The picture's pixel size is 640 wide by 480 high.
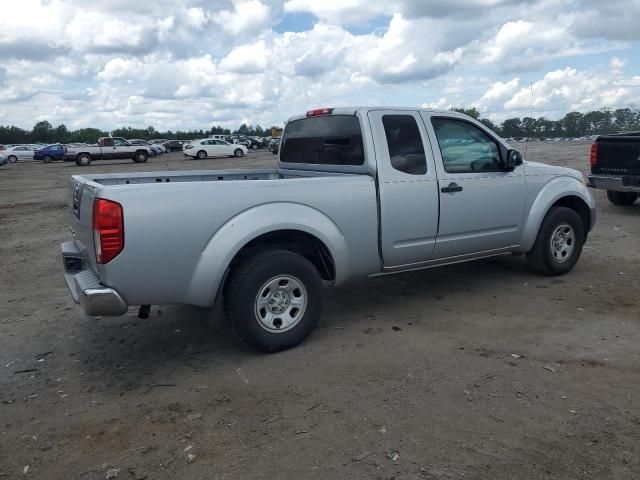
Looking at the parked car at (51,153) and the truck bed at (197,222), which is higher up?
the parked car at (51,153)

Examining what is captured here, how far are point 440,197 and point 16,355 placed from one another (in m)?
3.86

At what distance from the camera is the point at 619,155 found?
10.4 m

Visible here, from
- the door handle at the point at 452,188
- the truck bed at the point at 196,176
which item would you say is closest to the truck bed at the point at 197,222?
the truck bed at the point at 196,176

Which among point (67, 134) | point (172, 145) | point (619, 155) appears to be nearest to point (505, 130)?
point (619, 155)

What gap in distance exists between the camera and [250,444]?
127 inches

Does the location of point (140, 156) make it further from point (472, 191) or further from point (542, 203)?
point (472, 191)

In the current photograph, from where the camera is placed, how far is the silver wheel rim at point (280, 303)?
14.4 ft

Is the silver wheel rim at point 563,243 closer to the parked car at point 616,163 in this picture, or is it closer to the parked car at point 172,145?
the parked car at point 616,163

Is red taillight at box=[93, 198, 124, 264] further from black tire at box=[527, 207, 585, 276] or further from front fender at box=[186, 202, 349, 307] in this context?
black tire at box=[527, 207, 585, 276]

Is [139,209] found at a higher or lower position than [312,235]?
higher

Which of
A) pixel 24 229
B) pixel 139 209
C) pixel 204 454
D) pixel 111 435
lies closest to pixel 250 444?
pixel 204 454

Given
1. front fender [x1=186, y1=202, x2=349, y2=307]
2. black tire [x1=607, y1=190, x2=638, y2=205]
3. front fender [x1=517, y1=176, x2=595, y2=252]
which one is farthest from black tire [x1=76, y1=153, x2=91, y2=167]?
front fender [x1=186, y1=202, x2=349, y2=307]

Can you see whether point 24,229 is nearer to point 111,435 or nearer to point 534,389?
point 111,435

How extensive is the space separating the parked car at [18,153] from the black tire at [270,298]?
4674cm
